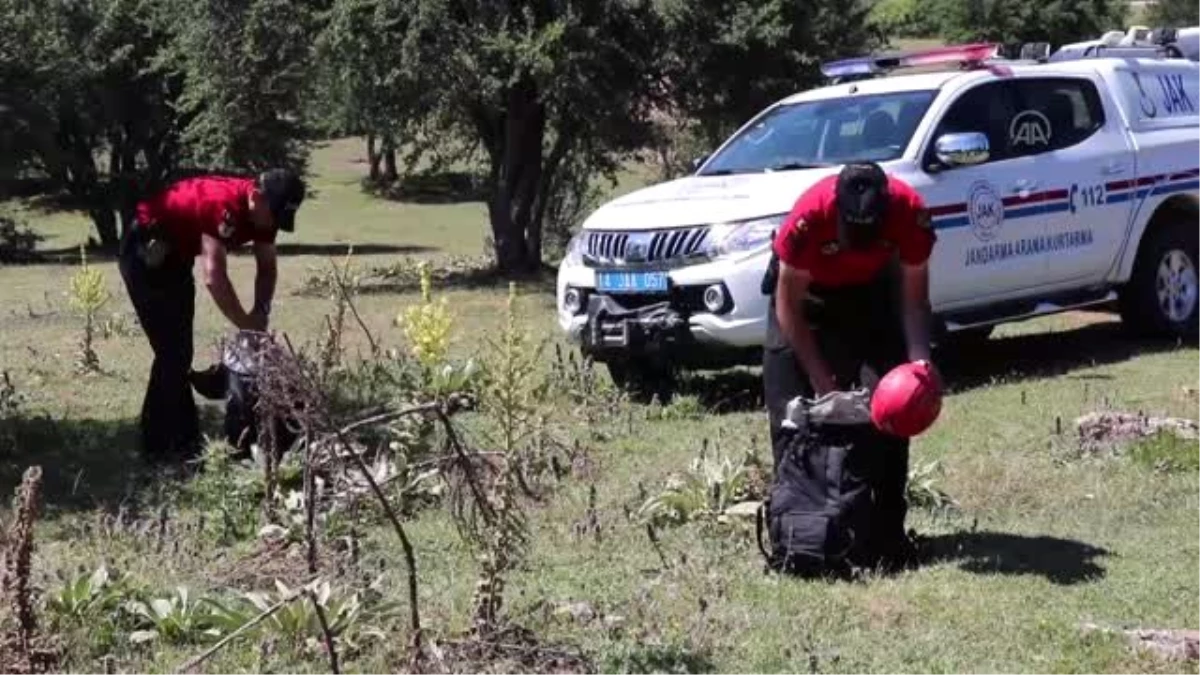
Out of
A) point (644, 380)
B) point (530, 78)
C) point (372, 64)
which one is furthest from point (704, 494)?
point (372, 64)

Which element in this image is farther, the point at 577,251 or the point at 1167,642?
the point at 577,251

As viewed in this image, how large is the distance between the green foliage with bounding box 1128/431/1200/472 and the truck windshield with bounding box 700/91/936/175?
285cm

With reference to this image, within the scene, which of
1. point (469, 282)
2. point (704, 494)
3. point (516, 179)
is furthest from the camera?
point (516, 179)

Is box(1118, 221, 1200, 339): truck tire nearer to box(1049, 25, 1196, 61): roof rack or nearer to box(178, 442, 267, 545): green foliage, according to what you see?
box(1049, 25, 1196, 61): roof rack

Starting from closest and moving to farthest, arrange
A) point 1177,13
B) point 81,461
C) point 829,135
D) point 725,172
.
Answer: point 81,461 < point 829,135 < point 725,172 < point 1177,13

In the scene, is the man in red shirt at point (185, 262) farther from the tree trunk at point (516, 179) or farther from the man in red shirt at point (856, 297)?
the tree trunk at point (516, 179)

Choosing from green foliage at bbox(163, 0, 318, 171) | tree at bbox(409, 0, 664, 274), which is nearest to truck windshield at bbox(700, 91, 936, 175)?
tree at bbox(409, 0, 664, 274)

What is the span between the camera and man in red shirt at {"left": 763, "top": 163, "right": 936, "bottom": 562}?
5875mm

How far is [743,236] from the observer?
9.28 meters

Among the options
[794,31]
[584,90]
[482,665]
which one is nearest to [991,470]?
[482,665]

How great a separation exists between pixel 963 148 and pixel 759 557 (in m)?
4.13

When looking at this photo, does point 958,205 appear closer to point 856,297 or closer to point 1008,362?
point 1008,362

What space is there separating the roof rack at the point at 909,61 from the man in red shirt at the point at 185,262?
4554 mm

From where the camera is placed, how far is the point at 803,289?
6082mm
